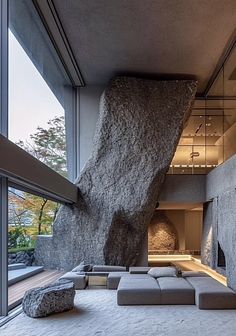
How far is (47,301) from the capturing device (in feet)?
21.7

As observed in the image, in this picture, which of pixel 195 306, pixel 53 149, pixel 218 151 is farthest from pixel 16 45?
pixel 218 151

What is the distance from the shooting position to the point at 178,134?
1219 cm

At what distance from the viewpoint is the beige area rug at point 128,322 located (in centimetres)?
574

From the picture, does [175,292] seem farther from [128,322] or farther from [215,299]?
[128,322]

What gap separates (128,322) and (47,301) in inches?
56.0

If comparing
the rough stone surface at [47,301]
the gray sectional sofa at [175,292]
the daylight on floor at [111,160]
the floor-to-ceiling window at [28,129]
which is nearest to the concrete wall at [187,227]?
the daylight on floor at [111,160]

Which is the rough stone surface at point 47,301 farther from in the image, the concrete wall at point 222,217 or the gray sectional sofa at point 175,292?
the concrete wall at point 222,217

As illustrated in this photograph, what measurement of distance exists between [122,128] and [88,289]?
5.21 metres

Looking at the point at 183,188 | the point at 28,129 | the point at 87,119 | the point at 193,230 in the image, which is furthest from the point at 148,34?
the point at 193,230

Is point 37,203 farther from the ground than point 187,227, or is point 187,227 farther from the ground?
point 37,203

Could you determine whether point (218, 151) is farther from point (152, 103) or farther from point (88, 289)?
point (88, 289)

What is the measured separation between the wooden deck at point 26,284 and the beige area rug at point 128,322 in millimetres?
1247

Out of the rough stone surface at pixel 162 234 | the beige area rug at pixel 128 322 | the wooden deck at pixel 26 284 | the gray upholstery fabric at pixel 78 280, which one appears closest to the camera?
the beige area rug at pixel 128 322

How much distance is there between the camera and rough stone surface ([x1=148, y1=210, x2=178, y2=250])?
63.2 ft
